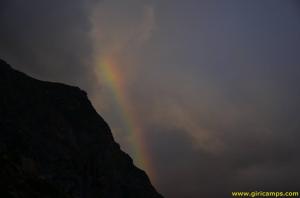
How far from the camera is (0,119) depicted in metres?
197

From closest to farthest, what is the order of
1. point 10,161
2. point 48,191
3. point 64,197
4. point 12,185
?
point 12,185 → point 10,161 → point 48,191 → point 64,197

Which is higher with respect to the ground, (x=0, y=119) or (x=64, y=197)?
(x=0, y=119)

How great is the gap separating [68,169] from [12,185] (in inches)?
4734

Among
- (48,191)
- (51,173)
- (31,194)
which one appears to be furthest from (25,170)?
(51,173)

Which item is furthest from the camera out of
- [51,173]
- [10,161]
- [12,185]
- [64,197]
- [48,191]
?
[51,173]

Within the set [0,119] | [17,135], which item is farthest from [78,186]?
[0,119]

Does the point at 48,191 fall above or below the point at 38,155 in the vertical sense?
below

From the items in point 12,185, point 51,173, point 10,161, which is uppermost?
point 51,173

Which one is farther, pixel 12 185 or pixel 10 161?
pixel 10 161

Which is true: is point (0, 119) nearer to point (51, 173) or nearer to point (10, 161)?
point (51, 173)

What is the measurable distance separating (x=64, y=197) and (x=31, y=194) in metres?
24.9

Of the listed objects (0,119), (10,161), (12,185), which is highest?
(0,119)

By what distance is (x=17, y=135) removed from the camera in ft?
625

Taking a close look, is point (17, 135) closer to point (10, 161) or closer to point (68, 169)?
point (68, 169)
